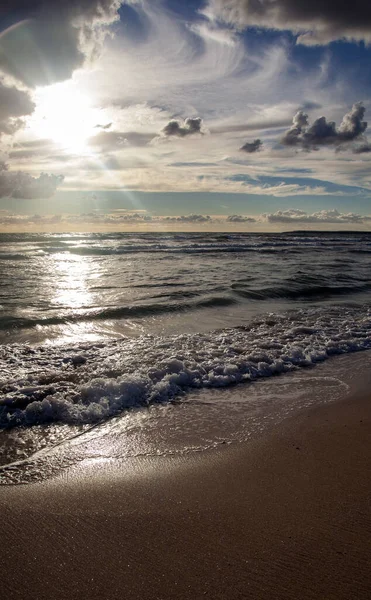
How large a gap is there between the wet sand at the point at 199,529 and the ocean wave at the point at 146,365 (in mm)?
1338

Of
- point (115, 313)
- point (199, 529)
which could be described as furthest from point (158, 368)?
point (115, 313)

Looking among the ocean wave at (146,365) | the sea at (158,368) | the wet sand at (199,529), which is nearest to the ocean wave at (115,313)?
the sea at (158,368)

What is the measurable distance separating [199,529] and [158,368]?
3062 millimetres

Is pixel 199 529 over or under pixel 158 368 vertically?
under

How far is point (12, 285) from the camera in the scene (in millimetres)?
13594

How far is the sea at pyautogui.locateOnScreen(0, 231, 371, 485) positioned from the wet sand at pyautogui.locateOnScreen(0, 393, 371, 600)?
0.36 meters

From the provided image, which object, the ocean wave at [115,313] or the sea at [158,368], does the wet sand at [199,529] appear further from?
the ocean wave at [115,313]

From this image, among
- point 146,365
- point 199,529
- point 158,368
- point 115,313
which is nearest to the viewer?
point 199,529

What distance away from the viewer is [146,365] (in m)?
5.68

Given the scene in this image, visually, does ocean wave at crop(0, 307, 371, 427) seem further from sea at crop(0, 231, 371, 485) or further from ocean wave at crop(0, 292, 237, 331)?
ocean wave at crop(0, 292, 237, 331)

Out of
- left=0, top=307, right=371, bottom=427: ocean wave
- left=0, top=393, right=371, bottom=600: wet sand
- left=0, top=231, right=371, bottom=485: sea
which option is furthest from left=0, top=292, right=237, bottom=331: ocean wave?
left=0, top=393, right=371, bottom=600: wet sand

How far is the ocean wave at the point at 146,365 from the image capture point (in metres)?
4.42

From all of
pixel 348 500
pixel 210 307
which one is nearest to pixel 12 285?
pixel 210 307

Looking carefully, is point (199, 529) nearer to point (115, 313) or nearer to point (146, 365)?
point (146, 365)
